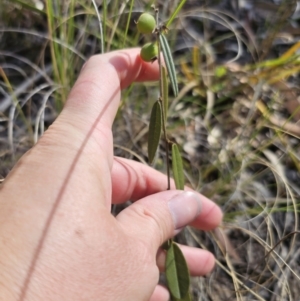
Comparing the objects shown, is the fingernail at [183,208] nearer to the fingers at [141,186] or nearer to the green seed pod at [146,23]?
the fingers at [141,186]

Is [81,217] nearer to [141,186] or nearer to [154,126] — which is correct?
[154,126]

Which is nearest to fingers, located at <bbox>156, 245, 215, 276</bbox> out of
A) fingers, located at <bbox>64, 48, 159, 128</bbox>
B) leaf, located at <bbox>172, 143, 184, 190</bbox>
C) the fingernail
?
the fingernail

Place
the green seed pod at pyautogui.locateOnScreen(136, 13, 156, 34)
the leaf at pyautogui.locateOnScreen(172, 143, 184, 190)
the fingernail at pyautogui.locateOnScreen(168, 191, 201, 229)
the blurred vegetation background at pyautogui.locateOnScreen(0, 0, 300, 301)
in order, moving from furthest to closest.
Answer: the blurred vegetation background at pyautogui.locateOnScreen(0, 0, 300, 301) < the fingernail at pyautogui.locateOnScreen(168, 191, 201, 229) < the leaf at pyautogui.locateOnScreen(172, 143, 184, 190) < the green seed pod at pyautogui.locateOnScreen(136, 13, 156, 34)

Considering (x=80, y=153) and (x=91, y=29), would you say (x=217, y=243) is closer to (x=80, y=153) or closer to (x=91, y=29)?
(x=80, y=153)

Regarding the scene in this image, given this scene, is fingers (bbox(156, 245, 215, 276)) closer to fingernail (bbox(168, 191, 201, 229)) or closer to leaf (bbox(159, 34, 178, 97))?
fingernail (bbox(168, 191, 201, 229))

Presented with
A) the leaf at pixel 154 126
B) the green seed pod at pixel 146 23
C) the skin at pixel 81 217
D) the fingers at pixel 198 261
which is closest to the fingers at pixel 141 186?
the fingers at pixel 198 261

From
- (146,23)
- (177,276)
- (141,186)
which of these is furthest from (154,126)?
(141,186)

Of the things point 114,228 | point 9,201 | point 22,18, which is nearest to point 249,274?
point 114,228
